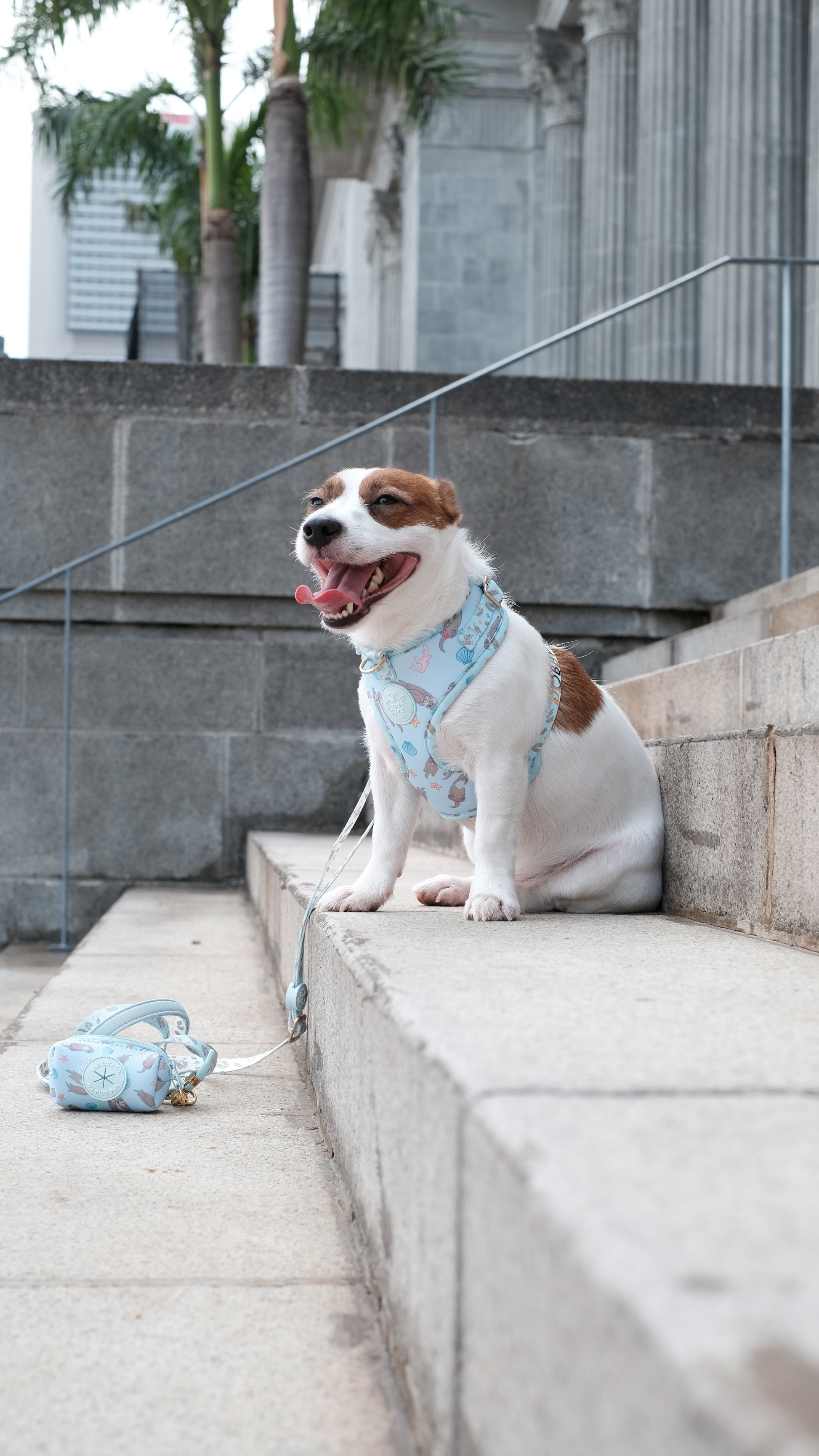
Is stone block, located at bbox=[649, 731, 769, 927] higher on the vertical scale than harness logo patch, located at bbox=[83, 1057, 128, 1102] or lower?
higher

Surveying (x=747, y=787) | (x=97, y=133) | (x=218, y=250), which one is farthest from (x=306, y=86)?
(x=747, y=787)

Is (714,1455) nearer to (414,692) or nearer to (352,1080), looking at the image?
(352,1080)

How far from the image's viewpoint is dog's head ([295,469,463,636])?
2412mm

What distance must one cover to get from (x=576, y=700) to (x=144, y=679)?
4.09m

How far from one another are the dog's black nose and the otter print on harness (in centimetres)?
29

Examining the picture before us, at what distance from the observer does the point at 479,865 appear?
249 centimetres

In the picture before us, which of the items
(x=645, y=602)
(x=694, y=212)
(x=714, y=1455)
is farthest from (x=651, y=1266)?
(x=694, y=212)

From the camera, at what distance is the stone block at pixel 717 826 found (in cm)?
238

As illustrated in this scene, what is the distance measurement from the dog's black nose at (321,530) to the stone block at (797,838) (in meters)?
0.90

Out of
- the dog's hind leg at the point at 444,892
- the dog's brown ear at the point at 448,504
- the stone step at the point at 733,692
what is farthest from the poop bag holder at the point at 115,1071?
the stone step at the point at 733,692

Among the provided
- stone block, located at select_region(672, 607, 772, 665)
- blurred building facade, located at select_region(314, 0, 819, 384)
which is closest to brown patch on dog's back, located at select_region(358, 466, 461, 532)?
stone block, located at select_region(672, 607, 772, 665)

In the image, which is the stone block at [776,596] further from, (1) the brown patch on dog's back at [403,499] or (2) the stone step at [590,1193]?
(2) the stone step at [590,1193]

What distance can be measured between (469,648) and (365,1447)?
161cm

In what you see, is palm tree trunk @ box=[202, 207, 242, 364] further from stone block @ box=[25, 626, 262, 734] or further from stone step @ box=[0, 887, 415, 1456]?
stone step @ box=[0, 887, 415, 1456]
